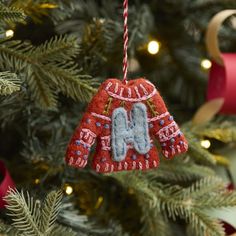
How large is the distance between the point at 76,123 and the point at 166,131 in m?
0.22

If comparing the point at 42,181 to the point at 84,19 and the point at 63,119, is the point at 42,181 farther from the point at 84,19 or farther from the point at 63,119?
the point at 84,19

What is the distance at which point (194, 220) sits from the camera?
0.59 metres

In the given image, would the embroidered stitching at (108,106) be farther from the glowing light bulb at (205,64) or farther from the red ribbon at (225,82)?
the glowing light bulb at (205,64)

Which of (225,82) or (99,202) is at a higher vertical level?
(225,82)

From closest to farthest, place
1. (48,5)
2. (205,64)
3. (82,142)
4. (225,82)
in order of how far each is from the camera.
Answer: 1. (82,142)
2. (48,5)
3. (225,82)
4. (205,64)

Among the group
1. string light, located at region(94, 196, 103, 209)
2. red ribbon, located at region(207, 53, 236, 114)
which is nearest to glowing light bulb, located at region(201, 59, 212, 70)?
red ribbon, located at region(207, 53, 236, 114)

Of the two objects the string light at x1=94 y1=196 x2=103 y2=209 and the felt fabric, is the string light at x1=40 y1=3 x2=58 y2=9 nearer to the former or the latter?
the felt fabric

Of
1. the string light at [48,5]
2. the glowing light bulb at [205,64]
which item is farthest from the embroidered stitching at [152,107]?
the glowing light bulb at [205,64]

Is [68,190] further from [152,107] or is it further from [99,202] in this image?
[152,107]

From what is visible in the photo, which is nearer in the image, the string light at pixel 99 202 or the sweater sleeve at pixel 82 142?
the sweater sleeve at pixel 82 142

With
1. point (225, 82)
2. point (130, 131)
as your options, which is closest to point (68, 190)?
point (130, 131)

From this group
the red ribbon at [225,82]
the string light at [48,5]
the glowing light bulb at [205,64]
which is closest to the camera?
the string light at [48,5]

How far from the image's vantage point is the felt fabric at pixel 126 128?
0.48 m

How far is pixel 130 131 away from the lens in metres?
0.49
